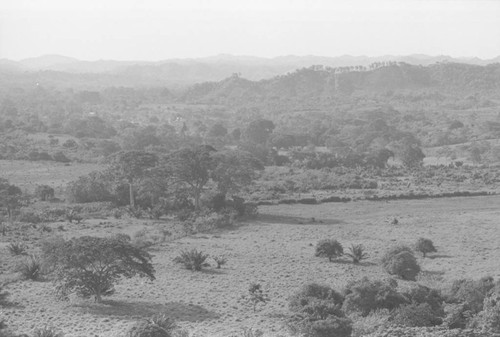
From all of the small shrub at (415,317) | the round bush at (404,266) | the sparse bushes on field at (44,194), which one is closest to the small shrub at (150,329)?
the small shrub at (415,317)

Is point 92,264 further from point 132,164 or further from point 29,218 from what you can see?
point 132,164

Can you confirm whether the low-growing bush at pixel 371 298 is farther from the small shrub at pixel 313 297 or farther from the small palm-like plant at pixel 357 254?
the small palm-like plant at pixel 357 254

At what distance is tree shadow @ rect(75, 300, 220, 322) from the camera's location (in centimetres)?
2392

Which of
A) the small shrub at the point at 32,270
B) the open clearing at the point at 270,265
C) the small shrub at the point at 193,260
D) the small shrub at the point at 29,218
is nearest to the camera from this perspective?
the open clearing at the point at 270,265

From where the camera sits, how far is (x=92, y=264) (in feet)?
84.7

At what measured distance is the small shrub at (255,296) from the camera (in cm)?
2511

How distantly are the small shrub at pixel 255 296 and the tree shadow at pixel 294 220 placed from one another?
17.3 metres

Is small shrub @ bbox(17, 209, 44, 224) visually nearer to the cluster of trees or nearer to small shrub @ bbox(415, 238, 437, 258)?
the cluster of trees

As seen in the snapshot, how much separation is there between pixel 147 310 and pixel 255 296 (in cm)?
403

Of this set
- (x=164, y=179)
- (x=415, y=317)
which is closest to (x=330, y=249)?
(x=415, y=317)

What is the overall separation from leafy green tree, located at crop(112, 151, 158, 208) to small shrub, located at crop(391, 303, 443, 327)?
28.3 meters

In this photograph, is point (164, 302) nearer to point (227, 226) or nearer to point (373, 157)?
point (227, 226)

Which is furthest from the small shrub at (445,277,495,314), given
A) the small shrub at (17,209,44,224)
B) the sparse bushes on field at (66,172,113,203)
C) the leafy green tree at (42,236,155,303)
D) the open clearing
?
the sparse bushes on field at (66,172,113,203)

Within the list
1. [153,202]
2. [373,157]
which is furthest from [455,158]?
[153,202]
